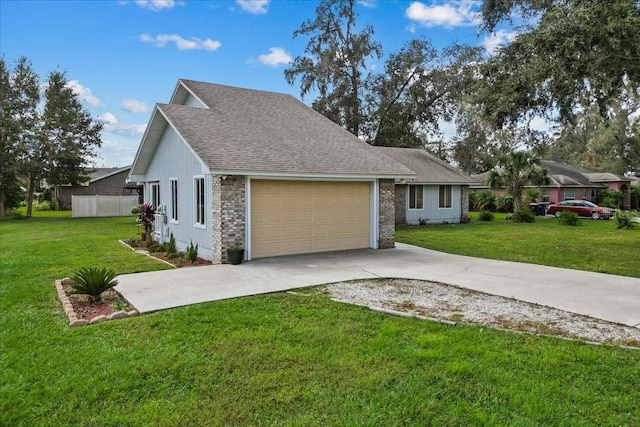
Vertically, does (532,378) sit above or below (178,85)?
below

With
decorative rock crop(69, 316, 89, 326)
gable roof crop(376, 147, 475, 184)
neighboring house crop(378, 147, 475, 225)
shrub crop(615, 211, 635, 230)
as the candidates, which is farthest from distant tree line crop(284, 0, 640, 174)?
decorative rock crop(69, 316, 89, 326)

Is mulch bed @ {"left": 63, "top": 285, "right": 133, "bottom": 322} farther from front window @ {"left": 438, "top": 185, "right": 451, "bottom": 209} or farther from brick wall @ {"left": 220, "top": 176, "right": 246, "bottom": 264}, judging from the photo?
front window @ {"left": 438, "top": 185, "right": 451, "bottom": 209}

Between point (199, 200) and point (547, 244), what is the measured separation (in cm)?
1164

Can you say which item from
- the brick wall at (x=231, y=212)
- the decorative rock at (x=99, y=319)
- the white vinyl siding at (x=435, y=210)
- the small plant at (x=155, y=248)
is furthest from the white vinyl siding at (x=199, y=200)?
the white vinyl siding at (x=435, y=210)

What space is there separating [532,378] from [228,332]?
3523 mm

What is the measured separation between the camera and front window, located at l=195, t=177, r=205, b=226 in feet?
37.3

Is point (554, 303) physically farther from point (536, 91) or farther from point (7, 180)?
point (7, 180)

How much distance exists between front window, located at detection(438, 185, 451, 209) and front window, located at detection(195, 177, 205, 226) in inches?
594

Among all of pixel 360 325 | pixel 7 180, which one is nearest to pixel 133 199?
pixel 7 180

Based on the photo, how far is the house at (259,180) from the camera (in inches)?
417

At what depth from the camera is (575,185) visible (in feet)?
106

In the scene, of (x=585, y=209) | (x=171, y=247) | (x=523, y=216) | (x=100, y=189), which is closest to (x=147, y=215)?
(x=171, y=247)

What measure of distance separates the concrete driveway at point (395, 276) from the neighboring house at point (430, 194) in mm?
10232

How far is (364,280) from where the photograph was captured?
345 inches
